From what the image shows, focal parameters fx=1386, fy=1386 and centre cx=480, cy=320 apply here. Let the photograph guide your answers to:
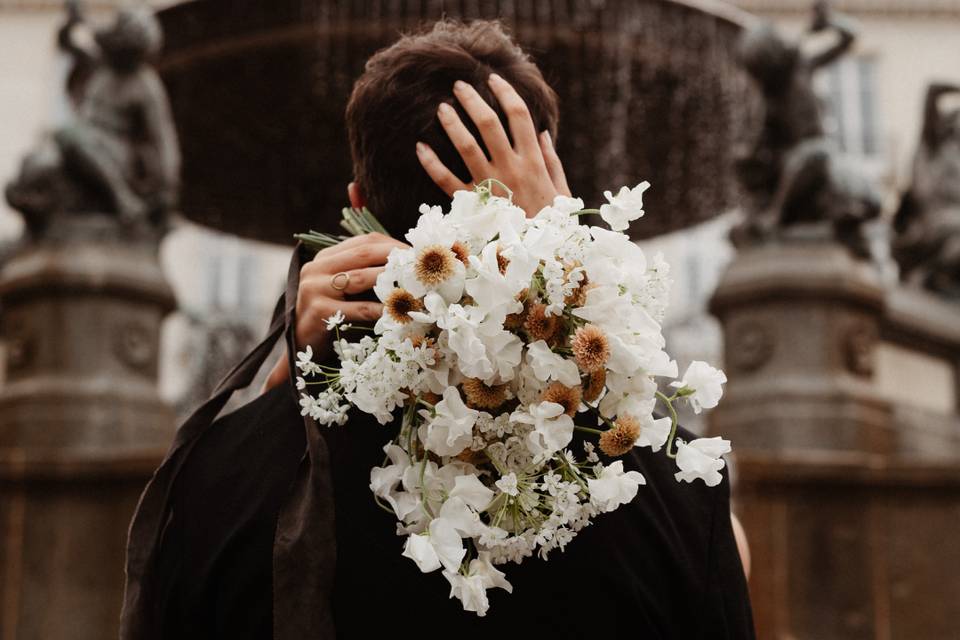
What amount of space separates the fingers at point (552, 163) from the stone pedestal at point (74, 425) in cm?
431

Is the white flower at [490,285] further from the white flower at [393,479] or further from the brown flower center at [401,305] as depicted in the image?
the white flower at [393,479]

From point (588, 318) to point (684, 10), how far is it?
25.4ft

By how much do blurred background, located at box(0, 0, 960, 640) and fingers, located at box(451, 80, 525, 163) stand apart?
439cm

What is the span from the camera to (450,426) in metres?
1.52

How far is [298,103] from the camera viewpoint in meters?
9.27

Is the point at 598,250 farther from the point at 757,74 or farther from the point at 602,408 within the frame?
the point at 757,74

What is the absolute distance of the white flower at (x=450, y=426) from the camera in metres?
1.52

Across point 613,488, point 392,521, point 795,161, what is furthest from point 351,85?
point 613,488

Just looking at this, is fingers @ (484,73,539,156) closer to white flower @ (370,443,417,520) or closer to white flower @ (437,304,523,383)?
white flower @ (437,304,523,383)

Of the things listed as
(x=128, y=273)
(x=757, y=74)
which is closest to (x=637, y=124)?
(x=757, y=74)

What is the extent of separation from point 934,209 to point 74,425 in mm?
5592

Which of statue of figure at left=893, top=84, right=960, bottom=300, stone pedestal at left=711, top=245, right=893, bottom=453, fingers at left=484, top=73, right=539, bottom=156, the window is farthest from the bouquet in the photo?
the window

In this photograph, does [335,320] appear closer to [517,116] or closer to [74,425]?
[517,116]

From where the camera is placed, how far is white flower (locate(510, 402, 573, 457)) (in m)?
1.51
